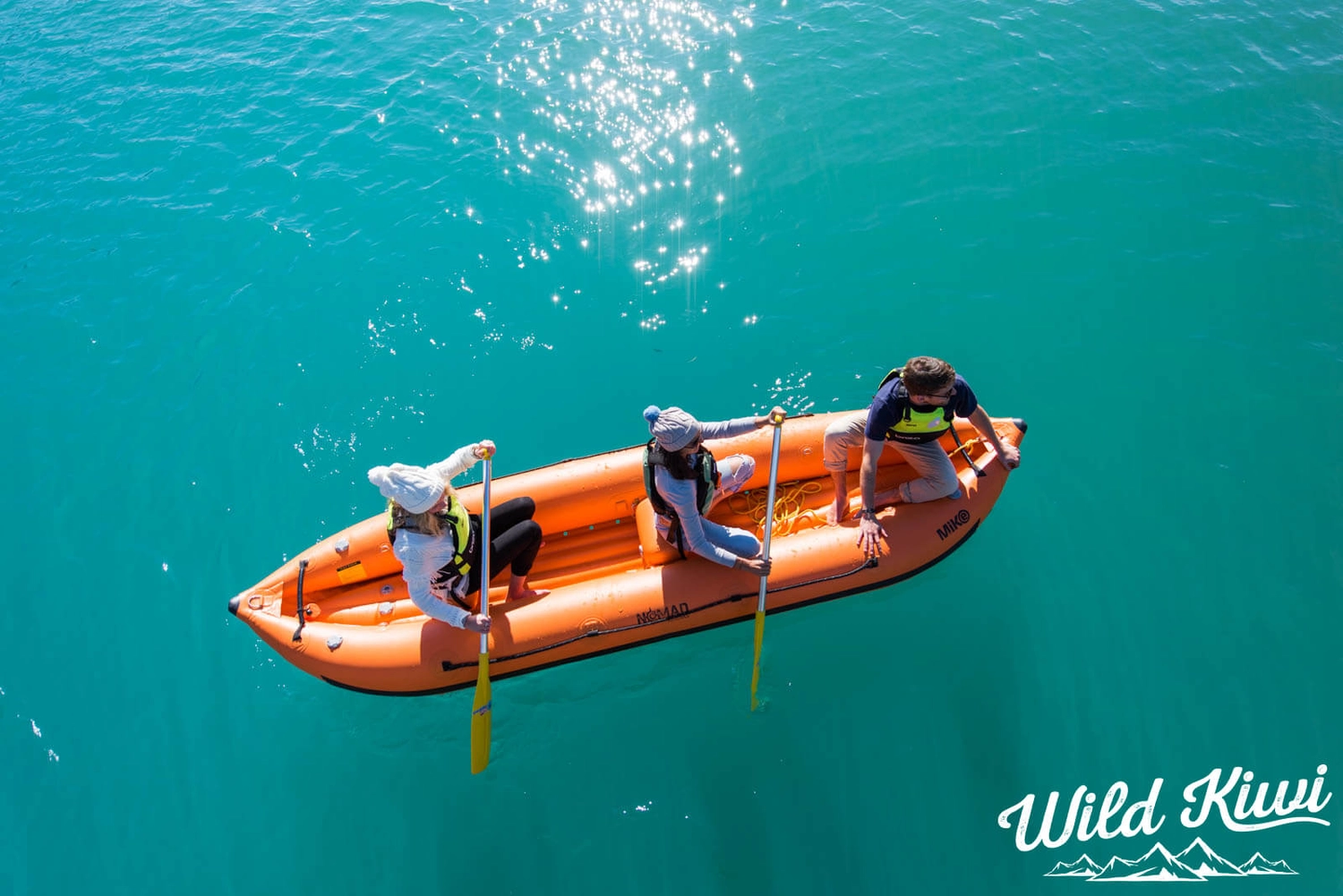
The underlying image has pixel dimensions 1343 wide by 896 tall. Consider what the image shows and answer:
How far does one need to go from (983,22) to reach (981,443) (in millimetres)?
7541

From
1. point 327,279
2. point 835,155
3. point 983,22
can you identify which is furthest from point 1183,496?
point 327,279

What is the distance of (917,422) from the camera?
17.0 ft

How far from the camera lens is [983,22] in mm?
10117

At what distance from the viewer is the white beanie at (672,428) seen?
14.2 ft

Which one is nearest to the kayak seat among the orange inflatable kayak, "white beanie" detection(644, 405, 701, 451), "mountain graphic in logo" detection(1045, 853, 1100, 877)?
the orange inflatable kayak

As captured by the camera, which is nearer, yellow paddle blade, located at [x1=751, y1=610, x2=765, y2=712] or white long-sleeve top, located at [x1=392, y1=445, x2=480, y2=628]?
Answer: white long-sleeve top, located at [x1=392, y1=445, x2=480, y2=628]

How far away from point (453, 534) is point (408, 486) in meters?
0.63

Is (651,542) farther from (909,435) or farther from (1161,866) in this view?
(1161,866)

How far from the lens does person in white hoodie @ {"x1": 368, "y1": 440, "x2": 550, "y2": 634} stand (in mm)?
4188

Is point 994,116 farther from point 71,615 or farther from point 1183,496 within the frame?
point 71,615

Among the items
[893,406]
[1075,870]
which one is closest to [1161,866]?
[1075,870]

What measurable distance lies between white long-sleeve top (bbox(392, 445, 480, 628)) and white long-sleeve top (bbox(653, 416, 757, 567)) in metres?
1.34

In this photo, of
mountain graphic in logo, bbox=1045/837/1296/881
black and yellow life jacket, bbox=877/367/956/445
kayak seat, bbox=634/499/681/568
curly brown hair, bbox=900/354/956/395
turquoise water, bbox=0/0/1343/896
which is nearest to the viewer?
curly brown hair, bbox=900/354/956/395

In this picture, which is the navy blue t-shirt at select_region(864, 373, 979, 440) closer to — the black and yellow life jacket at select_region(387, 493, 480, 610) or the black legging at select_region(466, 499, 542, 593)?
the black legging at select_region(466, 499, 542, 593)
